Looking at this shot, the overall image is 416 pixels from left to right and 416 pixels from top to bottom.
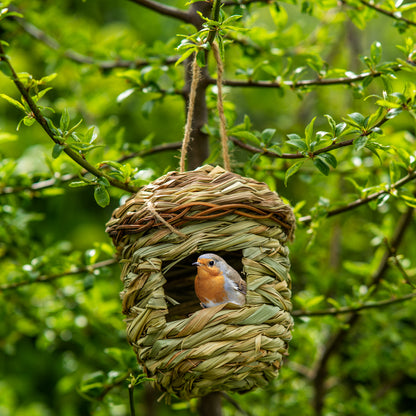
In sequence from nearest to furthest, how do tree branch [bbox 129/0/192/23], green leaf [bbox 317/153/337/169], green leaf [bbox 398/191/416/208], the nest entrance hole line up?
green leaf [bbox 317/153/337/169]
green leaf [bbox 398/191/416/208]
the nest entrance hole
tree branch [bbox 129/0/192/23]

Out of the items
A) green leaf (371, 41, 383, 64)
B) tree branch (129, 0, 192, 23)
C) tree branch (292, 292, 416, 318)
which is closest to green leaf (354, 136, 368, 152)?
green leaf (371, 41, 383, 64)

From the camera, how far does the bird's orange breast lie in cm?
109

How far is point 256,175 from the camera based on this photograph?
1.64m

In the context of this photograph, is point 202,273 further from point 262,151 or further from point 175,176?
point 262,151

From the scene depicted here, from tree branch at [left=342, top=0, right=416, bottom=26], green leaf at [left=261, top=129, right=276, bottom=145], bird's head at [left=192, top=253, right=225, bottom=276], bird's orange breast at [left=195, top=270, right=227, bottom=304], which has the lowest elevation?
bird's orange breast at [left=195, top=270, right=227, bottom=304]

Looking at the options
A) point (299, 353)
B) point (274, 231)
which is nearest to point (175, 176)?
point (274, 231)

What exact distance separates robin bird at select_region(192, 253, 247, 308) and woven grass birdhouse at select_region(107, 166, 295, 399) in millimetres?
33

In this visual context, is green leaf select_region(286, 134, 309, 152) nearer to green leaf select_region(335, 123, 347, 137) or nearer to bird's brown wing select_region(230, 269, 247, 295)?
green leaf select_region(335, 123, 347, 137)

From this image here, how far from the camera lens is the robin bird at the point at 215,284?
3.59 ft

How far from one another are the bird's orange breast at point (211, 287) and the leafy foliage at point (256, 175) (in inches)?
9.5

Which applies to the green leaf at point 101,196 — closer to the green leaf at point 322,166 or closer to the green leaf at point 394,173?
the green leaf at point 322,166

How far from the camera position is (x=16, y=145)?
4109 mm

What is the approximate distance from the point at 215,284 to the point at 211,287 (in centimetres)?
1

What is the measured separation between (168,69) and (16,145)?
2893mm
